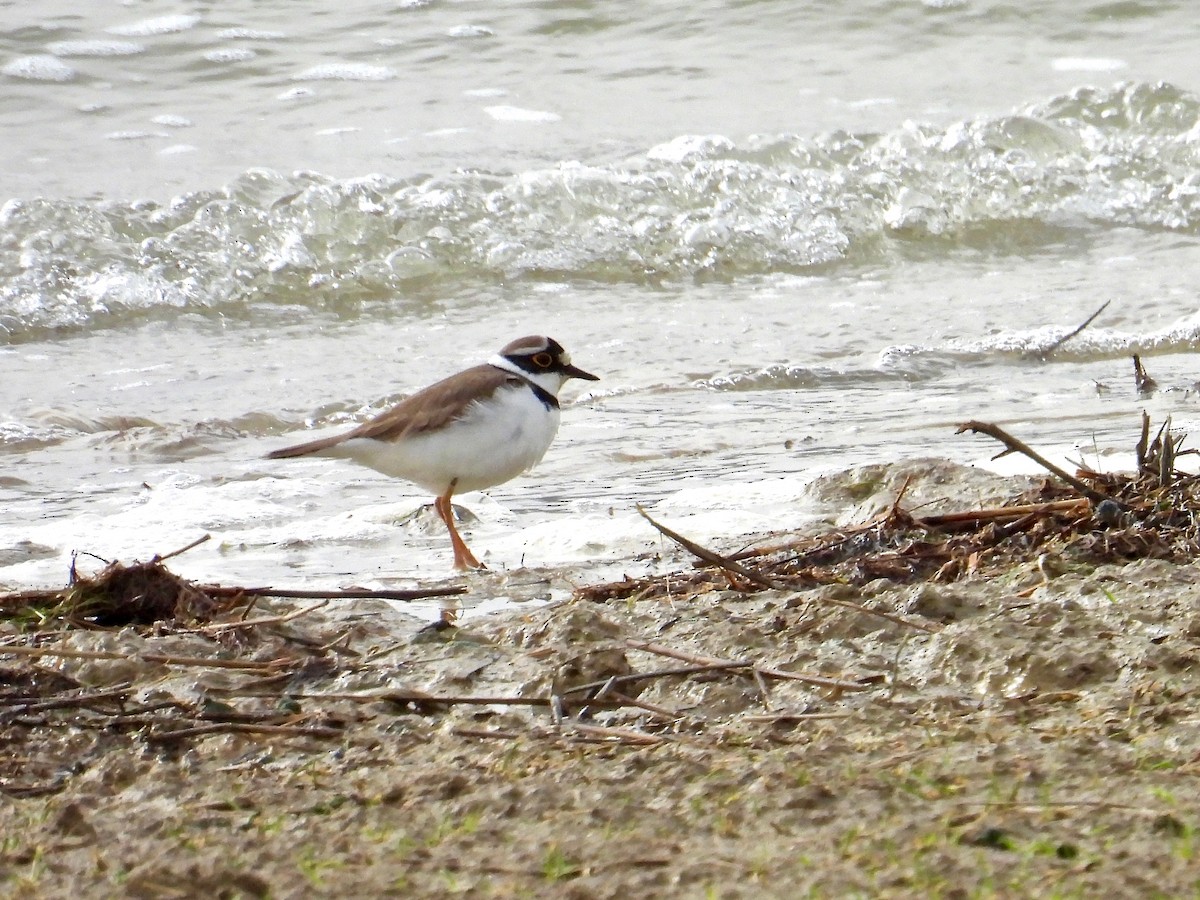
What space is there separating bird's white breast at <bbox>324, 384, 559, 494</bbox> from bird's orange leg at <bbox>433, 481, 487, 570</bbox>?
111mm

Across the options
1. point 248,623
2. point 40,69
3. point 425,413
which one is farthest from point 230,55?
point 248,623

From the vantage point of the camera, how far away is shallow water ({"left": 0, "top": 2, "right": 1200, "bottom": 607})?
585 cm

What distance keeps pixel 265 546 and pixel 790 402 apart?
3.06 meters

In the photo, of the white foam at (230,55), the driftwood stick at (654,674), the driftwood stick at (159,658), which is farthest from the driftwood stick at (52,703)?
the white foam at (230,55)

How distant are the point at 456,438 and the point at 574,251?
5130 mm

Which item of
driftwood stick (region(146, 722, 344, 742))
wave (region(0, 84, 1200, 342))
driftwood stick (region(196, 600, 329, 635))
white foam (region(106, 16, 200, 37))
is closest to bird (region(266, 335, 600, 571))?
driftwood stick (region(196, 600, 329, 635))

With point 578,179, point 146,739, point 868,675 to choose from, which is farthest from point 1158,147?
point 146,739

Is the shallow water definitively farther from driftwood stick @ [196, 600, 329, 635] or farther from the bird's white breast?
driftwood stick @ [196, 600, 329, 635]

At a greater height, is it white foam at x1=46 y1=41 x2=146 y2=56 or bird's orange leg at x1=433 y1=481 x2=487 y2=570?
white foam at x1=46 y1=41 x2=146 y2=56

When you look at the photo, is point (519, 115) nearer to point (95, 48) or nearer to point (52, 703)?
point (95, 48)

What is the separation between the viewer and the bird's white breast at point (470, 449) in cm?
527

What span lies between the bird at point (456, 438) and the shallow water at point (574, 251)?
8.0 inches

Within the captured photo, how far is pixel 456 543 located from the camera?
479 centimetres

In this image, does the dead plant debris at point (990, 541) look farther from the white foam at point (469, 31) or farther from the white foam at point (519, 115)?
the white foam at point (469, 31)
